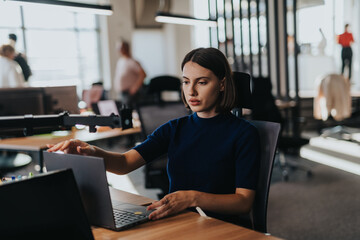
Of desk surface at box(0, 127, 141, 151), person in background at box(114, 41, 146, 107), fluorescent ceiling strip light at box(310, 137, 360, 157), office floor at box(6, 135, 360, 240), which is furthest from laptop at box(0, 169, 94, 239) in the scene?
fluorescent ceiling strip light at box(310, 137, 360, 157)

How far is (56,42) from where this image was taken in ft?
27.1

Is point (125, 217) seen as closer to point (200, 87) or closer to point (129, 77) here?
point (200, 87)

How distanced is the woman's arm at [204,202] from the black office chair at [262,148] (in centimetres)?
16

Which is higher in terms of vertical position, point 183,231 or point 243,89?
point 243,89

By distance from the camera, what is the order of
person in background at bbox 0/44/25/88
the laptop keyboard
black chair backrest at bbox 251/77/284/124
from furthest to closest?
black chair backrest at bbox 251/77/284/124, person in background at bbox 0/44/25/88, the laptop keyboard

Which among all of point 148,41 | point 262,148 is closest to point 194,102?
point 262,148

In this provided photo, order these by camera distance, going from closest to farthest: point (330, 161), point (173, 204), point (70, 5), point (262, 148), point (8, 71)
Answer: point (173, 204)
point (262, 148)
point (70, 5)
point (8, 71)
point (330, 161)

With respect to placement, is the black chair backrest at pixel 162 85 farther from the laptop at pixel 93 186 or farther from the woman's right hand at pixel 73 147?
the laptop at pixel 93 186

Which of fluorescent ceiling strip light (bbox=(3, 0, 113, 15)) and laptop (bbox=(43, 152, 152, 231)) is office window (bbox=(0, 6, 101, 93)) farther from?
laptop (bbox=(43, 152, 152, 231))

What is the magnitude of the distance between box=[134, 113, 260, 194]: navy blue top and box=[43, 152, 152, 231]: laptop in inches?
11.4

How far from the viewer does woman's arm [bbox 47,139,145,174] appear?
1223mm

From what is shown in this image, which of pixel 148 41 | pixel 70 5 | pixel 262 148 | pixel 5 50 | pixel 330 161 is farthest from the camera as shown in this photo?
pixel 148 41

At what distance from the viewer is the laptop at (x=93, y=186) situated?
0.95 m

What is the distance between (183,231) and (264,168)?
48 centimetres
